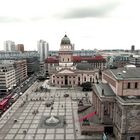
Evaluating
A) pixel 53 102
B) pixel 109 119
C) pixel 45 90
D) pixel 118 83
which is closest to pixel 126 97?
pixel 118 83

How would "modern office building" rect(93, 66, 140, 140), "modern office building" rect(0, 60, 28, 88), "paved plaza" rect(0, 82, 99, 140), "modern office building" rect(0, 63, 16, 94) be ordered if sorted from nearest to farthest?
"modern office building" rect(93, 66, 140, 140) → "paved plaza" rect(0, 82, 99, 140) → "modern office building" rect(0, 63, 16, 94) → "modern office building" rect(0, 60, 28, 88)

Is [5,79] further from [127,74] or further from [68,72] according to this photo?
[127,74]

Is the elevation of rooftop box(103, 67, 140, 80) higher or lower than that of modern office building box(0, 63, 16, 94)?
higher

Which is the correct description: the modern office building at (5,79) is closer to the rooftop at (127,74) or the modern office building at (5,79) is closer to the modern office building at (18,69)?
the modern office building at (18,69)

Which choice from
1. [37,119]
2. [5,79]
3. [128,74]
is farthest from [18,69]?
[128,74]

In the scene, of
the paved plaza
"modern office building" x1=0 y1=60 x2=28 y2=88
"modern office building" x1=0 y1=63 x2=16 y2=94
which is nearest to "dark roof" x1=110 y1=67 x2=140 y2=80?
the paved plaza

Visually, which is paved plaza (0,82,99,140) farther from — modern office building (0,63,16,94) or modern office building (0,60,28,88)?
modern office building (0,60,28,88)

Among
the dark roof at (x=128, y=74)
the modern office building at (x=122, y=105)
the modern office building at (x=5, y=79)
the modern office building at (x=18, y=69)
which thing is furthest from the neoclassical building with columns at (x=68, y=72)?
the dark roof at (x=128, y=74)
